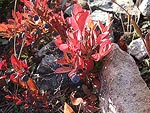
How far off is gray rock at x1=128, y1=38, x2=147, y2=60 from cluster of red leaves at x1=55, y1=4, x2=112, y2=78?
10.1 inches

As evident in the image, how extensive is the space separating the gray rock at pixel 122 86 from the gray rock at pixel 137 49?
4.3 inches

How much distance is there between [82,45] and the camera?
159 centimetres

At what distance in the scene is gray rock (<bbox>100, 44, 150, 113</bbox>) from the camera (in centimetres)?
154

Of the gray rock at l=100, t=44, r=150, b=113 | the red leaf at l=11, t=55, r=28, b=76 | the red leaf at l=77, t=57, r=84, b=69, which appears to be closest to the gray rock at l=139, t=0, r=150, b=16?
the gray rock at l=100, t=44, r=150, b=113

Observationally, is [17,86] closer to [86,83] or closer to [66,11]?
[86,83]

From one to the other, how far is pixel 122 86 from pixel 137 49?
1.00ft

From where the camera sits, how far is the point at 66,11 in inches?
85.1

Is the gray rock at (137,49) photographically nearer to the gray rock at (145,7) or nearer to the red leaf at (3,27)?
the gray rock at (145,7)

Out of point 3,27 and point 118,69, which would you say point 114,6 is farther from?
point 3,27

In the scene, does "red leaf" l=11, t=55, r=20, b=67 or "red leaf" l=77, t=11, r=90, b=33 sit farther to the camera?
"red leaf" l=11, t=55, r=20, b=67

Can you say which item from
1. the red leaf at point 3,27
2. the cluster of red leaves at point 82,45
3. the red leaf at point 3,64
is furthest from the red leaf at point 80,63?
the red leaf at point 3,27

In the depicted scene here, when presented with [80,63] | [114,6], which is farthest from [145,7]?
[80,63]

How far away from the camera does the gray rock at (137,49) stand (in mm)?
1814

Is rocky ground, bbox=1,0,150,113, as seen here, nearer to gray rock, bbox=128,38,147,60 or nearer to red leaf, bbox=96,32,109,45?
gray rock, bbox=128,38,147,60
